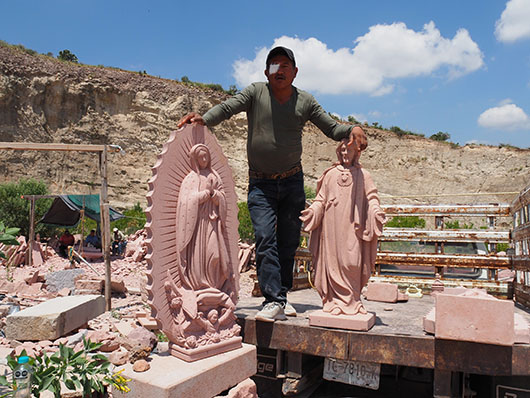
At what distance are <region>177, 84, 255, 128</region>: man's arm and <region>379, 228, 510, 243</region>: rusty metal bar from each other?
3529mm

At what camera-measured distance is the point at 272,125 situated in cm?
355

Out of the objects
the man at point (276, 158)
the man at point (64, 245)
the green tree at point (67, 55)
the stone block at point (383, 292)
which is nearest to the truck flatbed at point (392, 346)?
the man at point (276, 158)

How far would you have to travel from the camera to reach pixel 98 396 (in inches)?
125

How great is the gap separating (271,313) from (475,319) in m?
1.44

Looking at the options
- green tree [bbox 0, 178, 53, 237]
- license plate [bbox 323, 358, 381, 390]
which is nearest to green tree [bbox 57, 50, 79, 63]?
green tree [bbox 0, 178, 53, 237]

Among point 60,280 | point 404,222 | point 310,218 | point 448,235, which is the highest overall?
point 310,218

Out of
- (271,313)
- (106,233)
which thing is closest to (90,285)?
(106,233)

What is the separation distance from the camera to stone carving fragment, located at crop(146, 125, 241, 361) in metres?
2.82

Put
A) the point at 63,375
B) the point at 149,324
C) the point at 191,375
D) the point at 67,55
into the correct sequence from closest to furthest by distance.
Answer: the point at 63,375
the point at 191,375
the point at 149,324
the point at 67,55

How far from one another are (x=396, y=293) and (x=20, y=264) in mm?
11196

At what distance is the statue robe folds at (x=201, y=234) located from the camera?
292cm

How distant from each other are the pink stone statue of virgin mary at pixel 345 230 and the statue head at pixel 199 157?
89 centimetres

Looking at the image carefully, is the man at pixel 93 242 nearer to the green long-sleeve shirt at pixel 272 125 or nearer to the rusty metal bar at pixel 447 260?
the rusty metal bar at pixel 447 260

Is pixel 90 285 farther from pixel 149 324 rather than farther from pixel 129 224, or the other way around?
pixel 129 224
